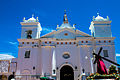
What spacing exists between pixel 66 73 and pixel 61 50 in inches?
175

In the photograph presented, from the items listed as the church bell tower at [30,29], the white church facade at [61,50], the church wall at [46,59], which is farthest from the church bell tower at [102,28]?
the church bell tower at [30,29]

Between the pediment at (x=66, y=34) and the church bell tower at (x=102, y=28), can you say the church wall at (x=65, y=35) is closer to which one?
the pediment at (x=66, y=34)

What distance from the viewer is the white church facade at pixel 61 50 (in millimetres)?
27844

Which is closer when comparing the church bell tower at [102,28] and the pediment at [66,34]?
the church bell tower at [102,28]

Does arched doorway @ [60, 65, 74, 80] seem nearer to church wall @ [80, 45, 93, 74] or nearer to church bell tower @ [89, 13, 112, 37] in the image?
church wall @ [80, 45, 93, 74]

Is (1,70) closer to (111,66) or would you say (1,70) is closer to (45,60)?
(45,60)

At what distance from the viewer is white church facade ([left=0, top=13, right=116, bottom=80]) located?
2784cm

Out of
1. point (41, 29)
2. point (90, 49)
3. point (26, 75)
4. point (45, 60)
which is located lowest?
point (26, 75)

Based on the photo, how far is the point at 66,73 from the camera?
2820 cm

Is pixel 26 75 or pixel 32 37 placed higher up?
pixel 32 37

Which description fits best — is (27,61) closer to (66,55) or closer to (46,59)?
(46,59)

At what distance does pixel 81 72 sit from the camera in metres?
27.1

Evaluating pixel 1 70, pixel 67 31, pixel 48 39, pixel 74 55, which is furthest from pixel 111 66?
pixel 1 70

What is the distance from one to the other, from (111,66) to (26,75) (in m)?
15.0
